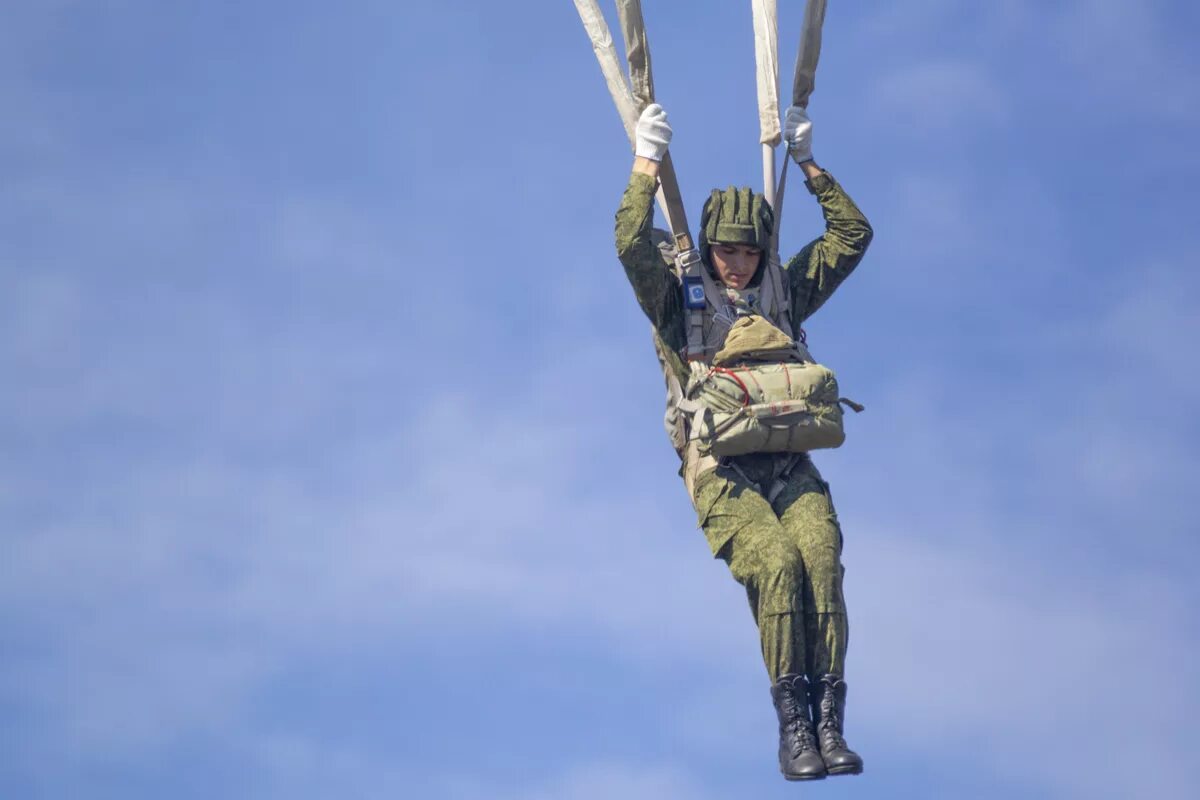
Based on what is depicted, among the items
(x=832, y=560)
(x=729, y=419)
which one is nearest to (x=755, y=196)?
(x=729, y=419)

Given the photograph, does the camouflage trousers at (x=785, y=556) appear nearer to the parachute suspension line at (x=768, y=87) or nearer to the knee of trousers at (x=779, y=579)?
the knee of trousers at (x=779, y=579)

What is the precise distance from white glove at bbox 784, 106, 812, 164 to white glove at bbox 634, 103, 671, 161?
1.13 metres

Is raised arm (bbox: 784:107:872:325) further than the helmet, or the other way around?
raised arm (bbox: 784:107:872:325)

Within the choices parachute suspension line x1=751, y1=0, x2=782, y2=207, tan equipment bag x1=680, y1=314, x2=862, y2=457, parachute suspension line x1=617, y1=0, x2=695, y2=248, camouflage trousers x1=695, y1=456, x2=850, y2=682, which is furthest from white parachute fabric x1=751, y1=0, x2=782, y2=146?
camouflage trousers x1=695, y1=456, x2=850, y2=682

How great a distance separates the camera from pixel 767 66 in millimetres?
17156

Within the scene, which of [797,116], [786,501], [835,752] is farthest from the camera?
[797,116]

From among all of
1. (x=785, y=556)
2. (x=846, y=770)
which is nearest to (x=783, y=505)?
(x=785, y=556)

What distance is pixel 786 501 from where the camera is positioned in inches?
621

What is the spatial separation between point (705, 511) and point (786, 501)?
0.65 metres

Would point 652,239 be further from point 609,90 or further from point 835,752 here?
point 835,752

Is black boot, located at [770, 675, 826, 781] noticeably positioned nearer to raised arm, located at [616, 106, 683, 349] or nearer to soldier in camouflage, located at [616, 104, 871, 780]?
soldier in camouflage, located at [616, 104, 871, 780]

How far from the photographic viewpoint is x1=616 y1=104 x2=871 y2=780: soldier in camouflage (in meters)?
14.9

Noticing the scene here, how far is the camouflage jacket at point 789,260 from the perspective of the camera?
52.3 ft

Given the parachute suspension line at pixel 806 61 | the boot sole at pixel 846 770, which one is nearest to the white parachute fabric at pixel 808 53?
the parachute suspension line at pixel 806 61
